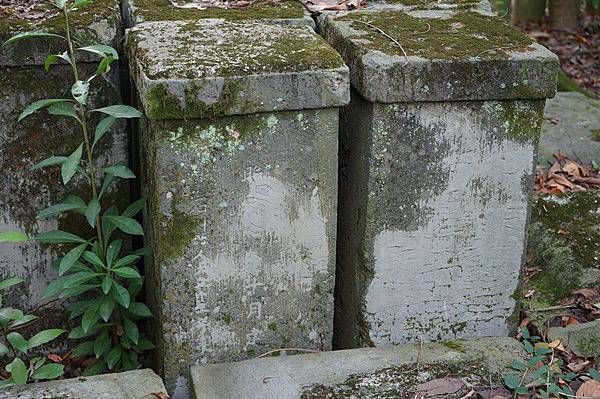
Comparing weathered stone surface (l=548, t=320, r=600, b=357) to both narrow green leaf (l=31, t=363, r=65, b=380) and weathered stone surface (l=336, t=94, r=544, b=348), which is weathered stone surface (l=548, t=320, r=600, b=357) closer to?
weathered stone surface (l=336, t=94, r=544, b=348)

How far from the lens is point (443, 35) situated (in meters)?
2.94

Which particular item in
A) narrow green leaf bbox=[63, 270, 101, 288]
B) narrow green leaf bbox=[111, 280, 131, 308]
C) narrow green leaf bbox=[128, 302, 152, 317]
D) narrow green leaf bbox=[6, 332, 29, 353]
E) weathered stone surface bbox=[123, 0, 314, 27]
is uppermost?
weathered stone surface bbox=[123, 0, 314, 27]

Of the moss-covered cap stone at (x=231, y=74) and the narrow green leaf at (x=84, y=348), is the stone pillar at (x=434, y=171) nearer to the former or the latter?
the moss-covered cap stone at (x=231, y=74)

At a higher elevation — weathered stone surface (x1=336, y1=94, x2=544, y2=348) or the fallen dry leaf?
weathered stone surface (x1=336, y1=94, x2=544, y2=348)

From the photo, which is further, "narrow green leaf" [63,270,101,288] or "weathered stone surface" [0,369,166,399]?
"narrow green leaf" [63,270,101,288]

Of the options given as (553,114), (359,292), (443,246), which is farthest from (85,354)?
(553,114)

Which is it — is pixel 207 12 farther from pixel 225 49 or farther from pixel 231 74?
pixel 231 74

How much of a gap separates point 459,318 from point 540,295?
0.57 m

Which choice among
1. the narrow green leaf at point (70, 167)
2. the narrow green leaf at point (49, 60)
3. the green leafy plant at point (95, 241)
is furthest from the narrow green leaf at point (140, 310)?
the narrow green leaf at point (49, 60)

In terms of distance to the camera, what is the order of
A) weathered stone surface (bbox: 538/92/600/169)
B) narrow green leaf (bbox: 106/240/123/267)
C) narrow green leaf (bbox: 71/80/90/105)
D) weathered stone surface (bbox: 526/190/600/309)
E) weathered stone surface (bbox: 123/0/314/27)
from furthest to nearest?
1. weathered stone surface (bbox: 538/92/600/169)
2. weathered stone surface (bbox: 526/190/600/309)
3. weathered stone surface (bbox: 123/0/314/27)
4. narrow green leaf (bbox: 106/240/123/267)
5. narrow green leaf (bbox: 71/80/90/105)

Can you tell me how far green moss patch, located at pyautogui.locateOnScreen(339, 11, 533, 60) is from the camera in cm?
276

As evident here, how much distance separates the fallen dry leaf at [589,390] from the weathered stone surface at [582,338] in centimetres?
31

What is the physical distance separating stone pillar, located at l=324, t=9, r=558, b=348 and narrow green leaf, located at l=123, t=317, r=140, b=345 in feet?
2.60

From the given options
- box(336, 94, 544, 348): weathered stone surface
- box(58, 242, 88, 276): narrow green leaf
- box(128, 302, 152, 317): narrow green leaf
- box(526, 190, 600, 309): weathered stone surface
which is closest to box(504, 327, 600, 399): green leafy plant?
box(336, 94, 544, 348): weathered stone surface
